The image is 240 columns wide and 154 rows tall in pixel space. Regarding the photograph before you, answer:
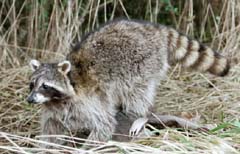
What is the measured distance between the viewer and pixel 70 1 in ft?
20.1

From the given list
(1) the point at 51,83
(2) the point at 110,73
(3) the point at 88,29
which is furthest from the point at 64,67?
(3) the point at 88,29

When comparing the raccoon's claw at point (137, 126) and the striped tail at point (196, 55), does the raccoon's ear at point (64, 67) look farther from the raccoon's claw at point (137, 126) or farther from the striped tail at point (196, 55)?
the striped tail at point (196, 55)

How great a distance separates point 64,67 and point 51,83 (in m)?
0.17

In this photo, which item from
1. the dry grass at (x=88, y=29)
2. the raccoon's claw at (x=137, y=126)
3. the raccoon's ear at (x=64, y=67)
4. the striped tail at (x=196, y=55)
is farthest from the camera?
the dry grass at (x=88, y=29)

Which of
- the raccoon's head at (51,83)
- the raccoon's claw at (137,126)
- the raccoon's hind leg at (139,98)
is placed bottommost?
the raccoon's claw at (137,126)

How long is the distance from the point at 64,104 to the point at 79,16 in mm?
1912

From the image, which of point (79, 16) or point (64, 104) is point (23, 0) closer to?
point (79, 16)

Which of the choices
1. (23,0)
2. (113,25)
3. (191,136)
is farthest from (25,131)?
(23,0)

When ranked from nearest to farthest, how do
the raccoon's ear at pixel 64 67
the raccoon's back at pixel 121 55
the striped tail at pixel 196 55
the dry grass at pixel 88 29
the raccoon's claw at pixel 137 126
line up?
the raccoon's claw at pixel 137 126
the raccoon's ear at pixel 64 67
the raccoon's back at pixel 121 55
the striped tail at pixel 196 55
the dry grass at pixel 88 29

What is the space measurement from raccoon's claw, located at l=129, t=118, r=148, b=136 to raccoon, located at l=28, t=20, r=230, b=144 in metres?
0.19

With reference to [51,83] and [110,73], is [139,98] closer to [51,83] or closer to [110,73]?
[110,73]

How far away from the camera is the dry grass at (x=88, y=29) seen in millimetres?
Result: 5277

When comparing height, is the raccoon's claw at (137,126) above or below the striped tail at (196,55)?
below

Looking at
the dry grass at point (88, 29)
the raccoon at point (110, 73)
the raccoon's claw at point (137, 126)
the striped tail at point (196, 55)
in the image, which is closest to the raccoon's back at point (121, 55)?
the raccoon at point (110, 73)
